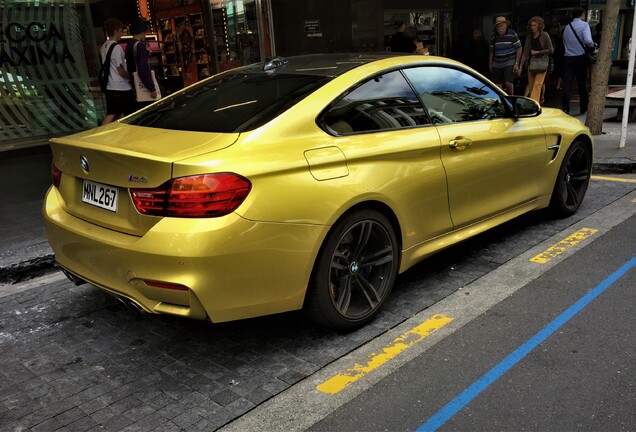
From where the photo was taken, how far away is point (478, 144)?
13.9ft

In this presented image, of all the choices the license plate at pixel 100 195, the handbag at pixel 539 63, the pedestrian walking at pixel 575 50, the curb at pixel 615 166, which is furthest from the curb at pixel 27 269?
the handbag at pixel 539 63

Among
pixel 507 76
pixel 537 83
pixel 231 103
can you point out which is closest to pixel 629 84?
pixel 537 83

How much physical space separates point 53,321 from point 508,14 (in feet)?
51.6

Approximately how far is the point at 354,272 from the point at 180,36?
10.8 meters

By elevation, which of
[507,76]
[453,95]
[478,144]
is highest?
[453,95]

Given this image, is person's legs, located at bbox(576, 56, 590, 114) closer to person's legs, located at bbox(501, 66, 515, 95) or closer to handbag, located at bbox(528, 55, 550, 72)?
handbag, located at bbox(528, 55, 550, 72)

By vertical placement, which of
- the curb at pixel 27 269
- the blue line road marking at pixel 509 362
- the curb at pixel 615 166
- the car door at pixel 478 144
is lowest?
the curb at pixel 615 166

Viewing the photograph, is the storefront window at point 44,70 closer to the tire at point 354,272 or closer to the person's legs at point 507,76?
the person's legs at point 507,76

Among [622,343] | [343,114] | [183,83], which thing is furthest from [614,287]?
[183,83]

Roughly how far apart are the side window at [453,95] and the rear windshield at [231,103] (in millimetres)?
853

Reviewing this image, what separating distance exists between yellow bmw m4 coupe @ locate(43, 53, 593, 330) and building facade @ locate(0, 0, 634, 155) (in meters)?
6.90

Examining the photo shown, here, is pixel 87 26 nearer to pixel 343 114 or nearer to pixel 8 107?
pixel 8 107

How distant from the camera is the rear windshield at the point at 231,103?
132 inches

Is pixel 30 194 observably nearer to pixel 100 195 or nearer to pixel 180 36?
pixel 100 195
